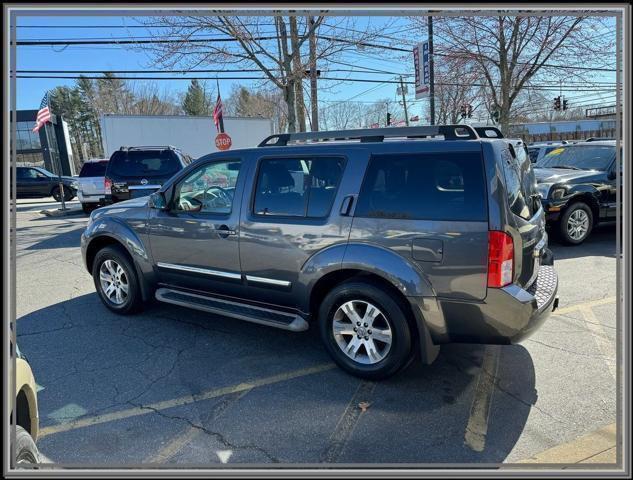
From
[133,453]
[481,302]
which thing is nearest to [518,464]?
[481,302]

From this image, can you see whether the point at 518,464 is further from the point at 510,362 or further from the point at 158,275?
the point at 158,275

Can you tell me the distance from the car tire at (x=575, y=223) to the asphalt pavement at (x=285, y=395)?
2907mm

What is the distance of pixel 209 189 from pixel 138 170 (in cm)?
647

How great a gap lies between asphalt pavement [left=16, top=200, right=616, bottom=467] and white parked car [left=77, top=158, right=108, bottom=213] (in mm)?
9353

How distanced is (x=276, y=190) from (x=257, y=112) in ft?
161

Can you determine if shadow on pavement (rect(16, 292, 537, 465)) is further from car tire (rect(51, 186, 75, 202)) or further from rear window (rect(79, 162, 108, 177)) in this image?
car tire (rect(51, 186, 75, 202))

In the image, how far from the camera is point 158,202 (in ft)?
14.1

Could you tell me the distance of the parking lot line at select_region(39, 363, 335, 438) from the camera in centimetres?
281

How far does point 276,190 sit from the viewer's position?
365 cm

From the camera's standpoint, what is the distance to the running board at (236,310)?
350 centimetres

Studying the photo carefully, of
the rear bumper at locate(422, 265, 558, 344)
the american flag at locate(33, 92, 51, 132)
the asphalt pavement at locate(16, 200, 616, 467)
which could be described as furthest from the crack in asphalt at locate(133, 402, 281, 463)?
the american flag at locate(33, 92, 51, 132)

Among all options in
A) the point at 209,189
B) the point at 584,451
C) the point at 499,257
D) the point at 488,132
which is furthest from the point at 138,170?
the point at 584,451

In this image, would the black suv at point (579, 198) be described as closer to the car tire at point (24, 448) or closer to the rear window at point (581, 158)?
the rear window at point (581, 158)

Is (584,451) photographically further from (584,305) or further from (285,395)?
(584,305)
